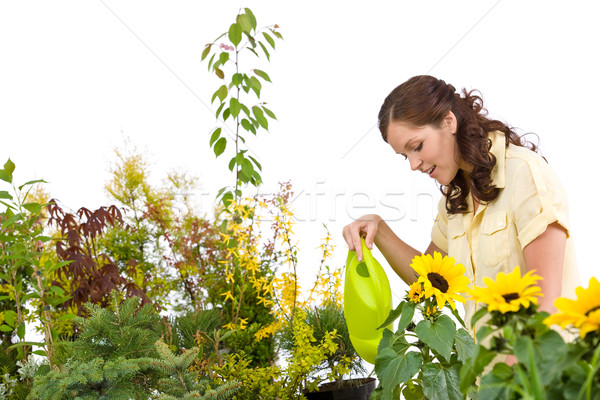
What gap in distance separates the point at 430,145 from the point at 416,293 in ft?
1.72

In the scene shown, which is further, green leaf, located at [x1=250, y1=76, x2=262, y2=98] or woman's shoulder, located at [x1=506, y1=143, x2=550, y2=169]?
green leaf, located at [x1=250, y1=76, x2=262, y2=98]

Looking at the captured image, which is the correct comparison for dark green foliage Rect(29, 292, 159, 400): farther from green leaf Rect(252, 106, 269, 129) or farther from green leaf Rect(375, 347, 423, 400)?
green leaf Rect(252, 106, 269, 129)

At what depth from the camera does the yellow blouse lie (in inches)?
49.4

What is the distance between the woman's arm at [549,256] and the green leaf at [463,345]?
27 cm

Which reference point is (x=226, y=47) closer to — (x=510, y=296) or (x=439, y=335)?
(x=439, y=335)

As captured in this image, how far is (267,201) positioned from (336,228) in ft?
1.55

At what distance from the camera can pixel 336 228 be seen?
2.39 metres

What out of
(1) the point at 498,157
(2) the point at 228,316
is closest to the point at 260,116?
(2) the point at 228,316

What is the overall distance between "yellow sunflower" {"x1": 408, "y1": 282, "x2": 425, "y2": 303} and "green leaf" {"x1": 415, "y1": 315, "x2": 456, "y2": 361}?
0.15 ft

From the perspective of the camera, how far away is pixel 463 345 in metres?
1.02

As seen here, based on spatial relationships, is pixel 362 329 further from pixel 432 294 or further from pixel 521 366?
pixel 521 366

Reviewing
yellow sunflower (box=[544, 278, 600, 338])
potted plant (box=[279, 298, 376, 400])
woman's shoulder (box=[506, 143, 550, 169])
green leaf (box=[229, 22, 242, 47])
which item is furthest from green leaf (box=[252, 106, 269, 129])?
yellow sunflower (box=[544, 278, 600, 338])

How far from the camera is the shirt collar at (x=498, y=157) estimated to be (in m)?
1.38

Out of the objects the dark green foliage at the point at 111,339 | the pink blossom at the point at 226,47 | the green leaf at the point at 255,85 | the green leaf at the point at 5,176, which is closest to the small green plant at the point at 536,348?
the dark green foliage at the point at 111,339
